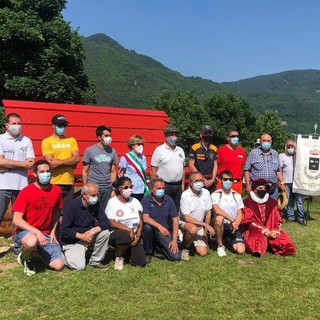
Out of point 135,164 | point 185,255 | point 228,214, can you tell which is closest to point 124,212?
point 135,164

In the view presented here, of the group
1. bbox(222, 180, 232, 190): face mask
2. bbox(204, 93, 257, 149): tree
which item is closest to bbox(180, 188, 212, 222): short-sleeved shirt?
bbox(222, 180, 232, 190): face mask

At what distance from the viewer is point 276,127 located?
176 ft

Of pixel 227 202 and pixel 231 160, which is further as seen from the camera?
pixel 231 160

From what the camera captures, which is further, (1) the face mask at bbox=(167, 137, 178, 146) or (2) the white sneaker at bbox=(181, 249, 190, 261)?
(1) the face mask at bbox=(167, 137, 178, 146)

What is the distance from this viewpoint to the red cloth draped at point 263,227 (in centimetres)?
643

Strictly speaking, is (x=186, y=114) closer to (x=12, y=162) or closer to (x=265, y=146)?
(x=265, y=146)

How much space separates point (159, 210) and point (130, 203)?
50 cm

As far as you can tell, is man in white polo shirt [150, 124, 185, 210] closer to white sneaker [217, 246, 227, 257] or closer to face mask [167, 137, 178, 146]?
face mask [167, 137, 178, 146]

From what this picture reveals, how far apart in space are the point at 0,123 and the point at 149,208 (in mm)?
14574

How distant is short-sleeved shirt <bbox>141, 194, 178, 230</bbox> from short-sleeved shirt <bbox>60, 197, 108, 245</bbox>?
745mm

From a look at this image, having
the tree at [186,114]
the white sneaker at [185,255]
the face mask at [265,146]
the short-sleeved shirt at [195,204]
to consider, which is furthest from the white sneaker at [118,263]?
the tree at [186,114]

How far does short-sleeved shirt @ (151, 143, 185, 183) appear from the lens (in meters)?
6.65

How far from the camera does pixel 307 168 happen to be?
8984 millimetres

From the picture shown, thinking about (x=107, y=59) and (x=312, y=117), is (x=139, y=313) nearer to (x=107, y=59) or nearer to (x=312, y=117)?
(x=107, y=59)
